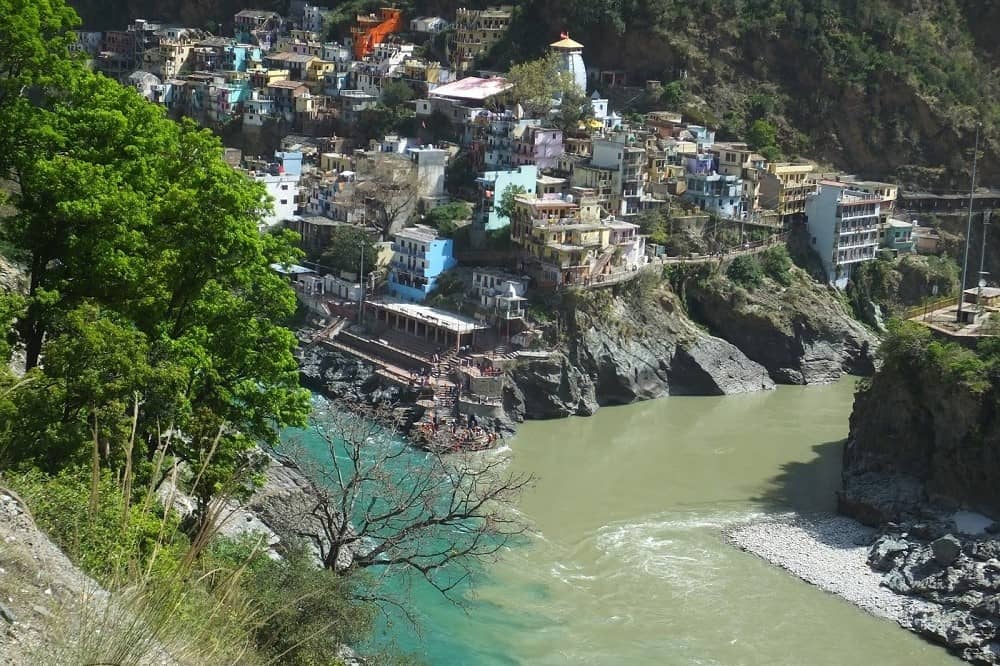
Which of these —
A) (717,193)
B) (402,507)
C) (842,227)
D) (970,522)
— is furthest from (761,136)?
(402,507)

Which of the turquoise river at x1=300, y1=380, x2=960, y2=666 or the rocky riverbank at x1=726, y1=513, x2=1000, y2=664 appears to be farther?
the rocky riverbank at x1=726, y1=513, x2=1000, y2=664

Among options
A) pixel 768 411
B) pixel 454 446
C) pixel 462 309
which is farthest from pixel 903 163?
pixel 454 446

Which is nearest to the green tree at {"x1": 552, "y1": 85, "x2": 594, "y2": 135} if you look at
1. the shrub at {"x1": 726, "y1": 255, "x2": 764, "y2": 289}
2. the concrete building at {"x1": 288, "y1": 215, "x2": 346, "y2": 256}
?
the shrub at {"x1": 726, "y1": 255, "x2": 764, "y2": 289}

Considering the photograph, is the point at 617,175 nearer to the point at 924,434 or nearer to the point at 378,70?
the point at 378,70

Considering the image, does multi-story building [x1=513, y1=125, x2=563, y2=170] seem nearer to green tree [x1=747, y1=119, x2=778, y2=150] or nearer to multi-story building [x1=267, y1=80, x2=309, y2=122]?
green tree [x1=747, y1=119, x2=778, y2=150]

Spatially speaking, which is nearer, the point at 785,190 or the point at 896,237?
the point at 785,190

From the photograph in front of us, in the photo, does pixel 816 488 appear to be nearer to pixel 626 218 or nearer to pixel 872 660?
pixel 872 660

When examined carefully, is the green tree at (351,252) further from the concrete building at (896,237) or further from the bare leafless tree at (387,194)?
the concrete building at (896,237)
